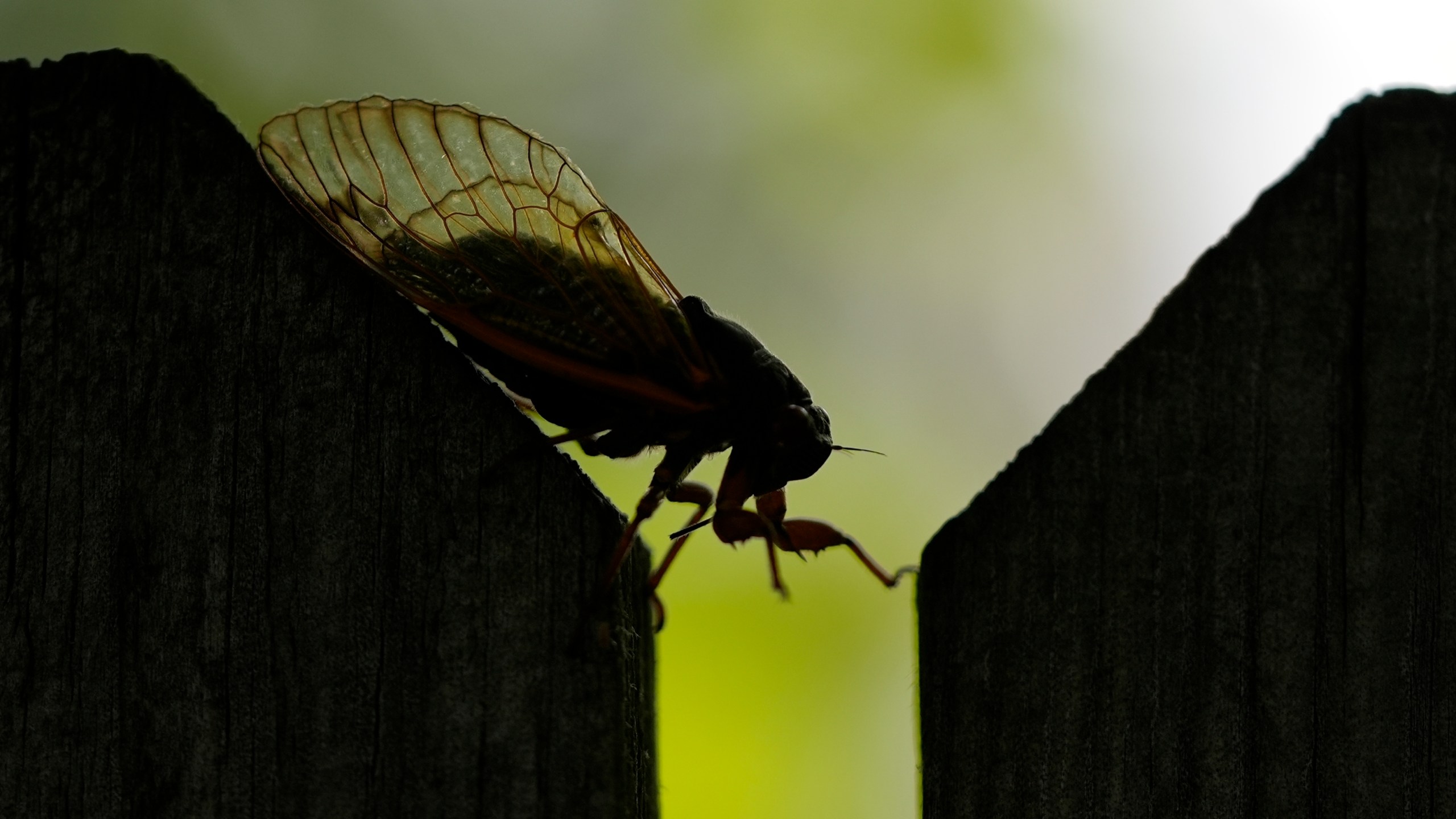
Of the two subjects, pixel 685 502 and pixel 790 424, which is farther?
pixel 685 502

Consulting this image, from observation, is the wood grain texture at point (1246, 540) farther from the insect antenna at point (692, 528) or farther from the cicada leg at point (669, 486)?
the insect antenna at point (692, 528)

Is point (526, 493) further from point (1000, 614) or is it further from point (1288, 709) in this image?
point (1288, 709)

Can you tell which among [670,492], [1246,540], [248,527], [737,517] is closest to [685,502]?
[670,492]

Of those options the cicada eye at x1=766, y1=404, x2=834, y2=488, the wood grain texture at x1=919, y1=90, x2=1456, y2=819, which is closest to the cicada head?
the cicada eye at x1=766, y1=404, x2=834, y2=488

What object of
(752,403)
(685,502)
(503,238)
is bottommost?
(685,502)

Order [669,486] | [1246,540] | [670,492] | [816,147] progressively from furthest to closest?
[816,147] → [670,492] → [669,486] → [1246,540]

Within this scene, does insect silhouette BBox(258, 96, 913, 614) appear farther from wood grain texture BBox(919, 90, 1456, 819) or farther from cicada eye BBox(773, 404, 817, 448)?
wood grain texture BBox(919, 90, 1456, 819)

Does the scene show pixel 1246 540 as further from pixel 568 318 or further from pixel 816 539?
pixel 568 318
